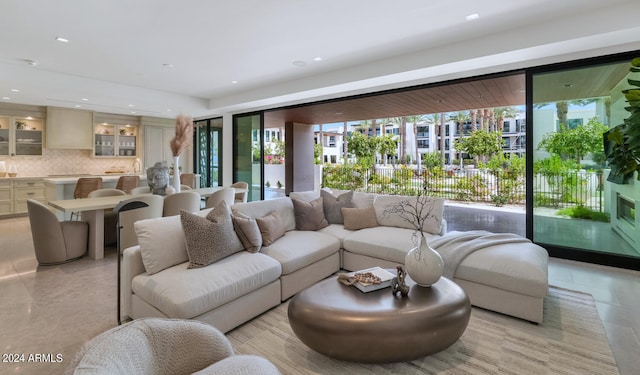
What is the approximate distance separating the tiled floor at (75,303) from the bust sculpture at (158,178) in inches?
43.2

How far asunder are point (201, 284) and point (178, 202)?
2324mm

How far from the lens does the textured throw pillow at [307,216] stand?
12.8 feet

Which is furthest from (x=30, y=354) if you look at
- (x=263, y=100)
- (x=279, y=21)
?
(x=263, y=100)

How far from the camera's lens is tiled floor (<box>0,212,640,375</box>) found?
218 cm

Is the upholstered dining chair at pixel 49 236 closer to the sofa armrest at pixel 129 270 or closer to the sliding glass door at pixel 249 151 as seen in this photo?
the sofa armrest at pixel 129 270

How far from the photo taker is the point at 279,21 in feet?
11.4

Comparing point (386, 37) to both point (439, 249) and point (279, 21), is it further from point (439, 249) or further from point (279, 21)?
point (439, 249)

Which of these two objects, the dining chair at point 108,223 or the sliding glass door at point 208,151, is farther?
the sliding glass door at point 208,151

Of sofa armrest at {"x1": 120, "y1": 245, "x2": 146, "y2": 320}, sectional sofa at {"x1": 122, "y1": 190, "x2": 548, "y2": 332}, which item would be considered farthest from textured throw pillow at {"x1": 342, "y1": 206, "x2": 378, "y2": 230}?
sofa armrest at {"x1": 120, "y1": 245, "x2": 146, "y2": 320}

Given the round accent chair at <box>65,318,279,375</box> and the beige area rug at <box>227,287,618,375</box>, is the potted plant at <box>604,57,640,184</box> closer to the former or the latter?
the beige area rug at <box>227,287,618,375</box>

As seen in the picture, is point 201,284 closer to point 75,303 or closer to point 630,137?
point 75,303

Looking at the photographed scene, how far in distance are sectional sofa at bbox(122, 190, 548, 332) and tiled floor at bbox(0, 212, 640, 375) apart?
0.45 metres

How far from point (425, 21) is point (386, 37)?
576 mm

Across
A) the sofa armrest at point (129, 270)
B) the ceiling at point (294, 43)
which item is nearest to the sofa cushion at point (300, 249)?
the sofa armrest at point (129, 270)
